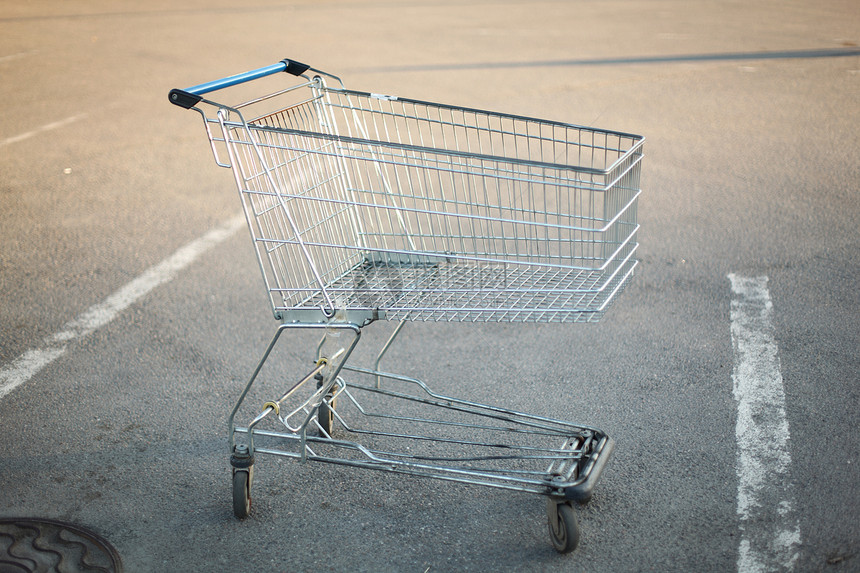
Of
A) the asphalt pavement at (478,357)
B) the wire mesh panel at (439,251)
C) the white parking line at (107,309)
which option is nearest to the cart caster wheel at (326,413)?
the asphalt pavement at (478,357)

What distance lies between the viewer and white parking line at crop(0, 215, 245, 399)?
4.01 metres

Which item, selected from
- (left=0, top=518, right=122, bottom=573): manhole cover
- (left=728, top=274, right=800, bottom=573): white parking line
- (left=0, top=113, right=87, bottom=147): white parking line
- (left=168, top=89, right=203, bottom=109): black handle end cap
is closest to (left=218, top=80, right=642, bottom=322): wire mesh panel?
(left=168, top=89, right=203, bottom=109): black handle end cap

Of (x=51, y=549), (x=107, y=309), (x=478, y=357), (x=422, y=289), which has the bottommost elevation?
(x=478, y=357)

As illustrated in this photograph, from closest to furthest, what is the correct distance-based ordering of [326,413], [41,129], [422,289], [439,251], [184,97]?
[184,97]
[422,289]
[439,251]
[326,413]
[41,129]

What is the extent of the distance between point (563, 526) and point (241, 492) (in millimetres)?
1206

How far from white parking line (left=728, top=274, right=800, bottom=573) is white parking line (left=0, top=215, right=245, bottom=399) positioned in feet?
11.2

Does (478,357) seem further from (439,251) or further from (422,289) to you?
(422,289)

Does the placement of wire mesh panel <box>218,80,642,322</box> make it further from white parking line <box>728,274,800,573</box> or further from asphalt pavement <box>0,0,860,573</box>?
white parking line <box>728,274,800,573</box>

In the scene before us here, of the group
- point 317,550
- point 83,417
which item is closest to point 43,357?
point 83,417

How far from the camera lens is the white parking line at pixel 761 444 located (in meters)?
2.72

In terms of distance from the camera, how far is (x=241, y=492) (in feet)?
9.62

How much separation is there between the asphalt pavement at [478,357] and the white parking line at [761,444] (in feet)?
0.04

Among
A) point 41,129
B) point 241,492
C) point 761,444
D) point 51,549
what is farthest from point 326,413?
point 41,129

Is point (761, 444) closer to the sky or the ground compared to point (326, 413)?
closer to the ground
